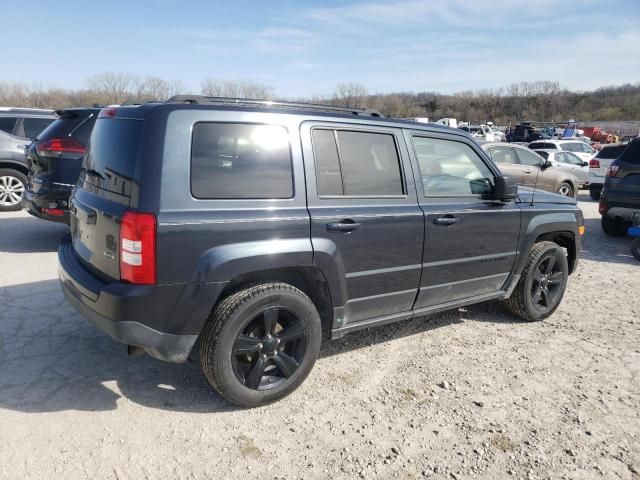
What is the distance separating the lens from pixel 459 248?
3832mm

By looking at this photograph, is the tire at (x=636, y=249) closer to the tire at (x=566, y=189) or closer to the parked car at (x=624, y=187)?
the parked car at (x=624, y=187)

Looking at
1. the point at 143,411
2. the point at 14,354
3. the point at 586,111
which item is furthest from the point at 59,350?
the point at 586,111

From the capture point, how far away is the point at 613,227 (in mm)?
8961

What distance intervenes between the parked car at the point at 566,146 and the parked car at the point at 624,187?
11.3m

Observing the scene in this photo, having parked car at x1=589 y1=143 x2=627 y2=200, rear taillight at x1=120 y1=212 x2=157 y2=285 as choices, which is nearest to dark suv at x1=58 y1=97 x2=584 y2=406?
rear taillight at x1=120 y1=212 x2=157 y2=285

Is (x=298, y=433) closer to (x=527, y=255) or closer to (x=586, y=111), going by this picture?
(x=527, y=255)

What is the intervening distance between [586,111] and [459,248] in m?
103

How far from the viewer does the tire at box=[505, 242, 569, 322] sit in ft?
14.8

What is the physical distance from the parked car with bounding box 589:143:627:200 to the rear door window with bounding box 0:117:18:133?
14.5 meters

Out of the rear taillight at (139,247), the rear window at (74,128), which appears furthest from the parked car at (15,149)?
the rear taillight at (139,247)

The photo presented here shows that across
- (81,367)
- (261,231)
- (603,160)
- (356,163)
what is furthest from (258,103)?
(603,160)

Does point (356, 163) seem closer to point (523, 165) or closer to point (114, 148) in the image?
point (114, 148)

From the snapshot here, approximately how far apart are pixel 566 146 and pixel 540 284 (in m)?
17.8

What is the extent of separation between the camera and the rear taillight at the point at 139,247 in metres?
2.54
